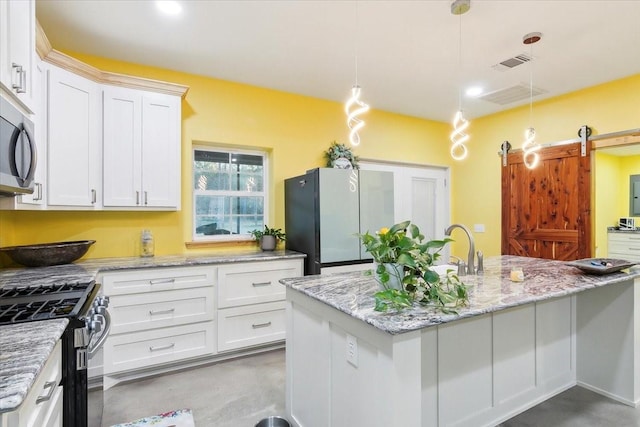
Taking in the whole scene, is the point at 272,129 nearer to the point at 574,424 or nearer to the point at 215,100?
the point at 215,100

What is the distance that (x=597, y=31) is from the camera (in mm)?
2664

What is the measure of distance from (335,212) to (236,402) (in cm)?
183

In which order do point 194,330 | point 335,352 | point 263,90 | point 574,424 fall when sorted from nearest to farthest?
point 335,352, point 574,424, point 194,330, point 263,90

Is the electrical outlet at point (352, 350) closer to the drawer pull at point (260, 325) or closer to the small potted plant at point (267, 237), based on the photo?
the drawer pull at point (260, 325)

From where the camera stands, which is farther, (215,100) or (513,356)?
(215,100)

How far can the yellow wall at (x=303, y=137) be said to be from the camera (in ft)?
10.0

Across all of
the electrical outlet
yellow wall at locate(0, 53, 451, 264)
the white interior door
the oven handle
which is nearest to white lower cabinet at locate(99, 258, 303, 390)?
yellow wall at locate(0, 53, 451, 264)

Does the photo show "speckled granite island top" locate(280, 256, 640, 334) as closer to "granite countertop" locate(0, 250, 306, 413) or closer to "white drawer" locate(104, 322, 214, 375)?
"granite countertop" locate(0, 250, 306, 413)

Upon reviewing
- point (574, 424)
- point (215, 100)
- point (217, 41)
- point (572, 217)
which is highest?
point (217, 41)

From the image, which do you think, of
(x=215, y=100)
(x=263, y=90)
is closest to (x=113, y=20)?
(x=215, y=100)

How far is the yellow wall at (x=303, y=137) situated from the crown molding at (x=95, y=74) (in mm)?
Answer: 362

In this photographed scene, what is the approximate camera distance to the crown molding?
7.61 ft

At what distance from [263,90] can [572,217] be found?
3863 mm

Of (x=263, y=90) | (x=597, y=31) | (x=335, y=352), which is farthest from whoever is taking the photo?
(x=263, y=90)
